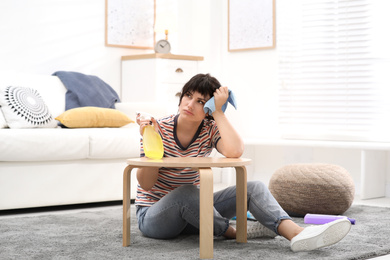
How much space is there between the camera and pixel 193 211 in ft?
6.95

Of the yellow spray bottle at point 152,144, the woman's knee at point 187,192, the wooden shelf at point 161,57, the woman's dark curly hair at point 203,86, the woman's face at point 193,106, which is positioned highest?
the wooden shelf at point 161,57

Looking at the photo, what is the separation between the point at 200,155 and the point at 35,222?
39.2 inches

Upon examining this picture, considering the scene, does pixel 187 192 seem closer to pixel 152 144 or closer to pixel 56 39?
pixel 152 144

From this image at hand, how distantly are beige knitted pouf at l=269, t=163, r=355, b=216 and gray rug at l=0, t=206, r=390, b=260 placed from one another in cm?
23

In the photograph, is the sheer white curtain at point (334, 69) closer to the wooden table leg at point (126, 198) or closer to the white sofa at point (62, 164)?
the white sofa at point (62, 164)

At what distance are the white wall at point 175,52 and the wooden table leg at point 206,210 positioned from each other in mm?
2579

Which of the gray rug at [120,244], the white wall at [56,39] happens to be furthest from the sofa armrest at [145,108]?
the gray rug at [120,244]

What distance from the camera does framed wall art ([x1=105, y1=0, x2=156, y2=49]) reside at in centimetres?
479

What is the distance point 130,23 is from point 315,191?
8.40 feet

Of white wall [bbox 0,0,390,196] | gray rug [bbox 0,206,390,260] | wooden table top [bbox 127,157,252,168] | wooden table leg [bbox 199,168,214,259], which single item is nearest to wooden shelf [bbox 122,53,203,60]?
white wall [bbox 0,0,390,196]

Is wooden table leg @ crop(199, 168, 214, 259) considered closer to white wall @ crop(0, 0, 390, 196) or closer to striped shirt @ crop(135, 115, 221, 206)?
striped shirt @ crop(135, 115, 221, 206)

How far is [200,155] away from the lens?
2.24 meters

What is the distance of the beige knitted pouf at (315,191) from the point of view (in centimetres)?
300

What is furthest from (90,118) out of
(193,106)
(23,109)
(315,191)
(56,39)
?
(193,106)
